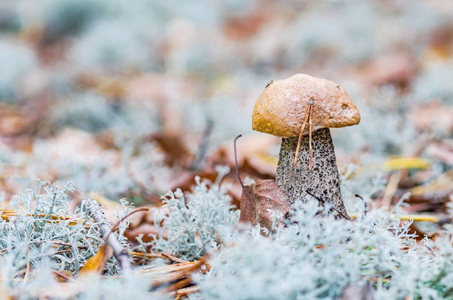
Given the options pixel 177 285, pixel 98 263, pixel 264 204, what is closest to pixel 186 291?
pixel 177 285

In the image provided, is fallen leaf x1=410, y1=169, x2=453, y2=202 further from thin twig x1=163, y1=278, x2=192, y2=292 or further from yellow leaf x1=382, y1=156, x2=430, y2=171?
thin twig x1=163, y1=278, x2=192, y2=292

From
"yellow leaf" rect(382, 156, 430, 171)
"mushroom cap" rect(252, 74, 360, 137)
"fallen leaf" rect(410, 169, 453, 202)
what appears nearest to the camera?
"mushroom cap" rect(252, 74, 360, 137)

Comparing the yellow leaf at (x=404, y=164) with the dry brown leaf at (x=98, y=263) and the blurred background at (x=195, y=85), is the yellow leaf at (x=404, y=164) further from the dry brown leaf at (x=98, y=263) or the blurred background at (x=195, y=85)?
the dry brown leaf at (x=98, y=263)

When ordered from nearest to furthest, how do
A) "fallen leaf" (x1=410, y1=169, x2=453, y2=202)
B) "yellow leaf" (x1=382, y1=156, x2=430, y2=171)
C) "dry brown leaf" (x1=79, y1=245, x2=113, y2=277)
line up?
"dry brown leaf" (x1=79, y1=245, x2=113, y2=277) < "fallen leaf" (x1=410, y1=169, x2=453, y2=202) < "yellow leaf" (x1=382, y1=156, x2=430, y2=171)

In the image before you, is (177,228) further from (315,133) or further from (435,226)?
(435,226)

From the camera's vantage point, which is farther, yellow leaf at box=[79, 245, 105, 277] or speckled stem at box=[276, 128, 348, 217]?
speckled stem at box=[276, 128, 348, 217]

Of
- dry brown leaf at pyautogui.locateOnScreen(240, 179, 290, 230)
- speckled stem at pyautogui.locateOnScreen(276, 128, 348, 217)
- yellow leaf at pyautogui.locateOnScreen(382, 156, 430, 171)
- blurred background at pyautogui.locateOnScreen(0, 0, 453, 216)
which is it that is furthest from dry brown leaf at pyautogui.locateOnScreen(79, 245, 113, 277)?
yellow leaf at pyautogui.locateOnScreen(382, 156, 430, 171)

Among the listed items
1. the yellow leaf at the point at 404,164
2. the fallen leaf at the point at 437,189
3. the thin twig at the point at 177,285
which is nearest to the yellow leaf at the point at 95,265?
the thin twig at the point at 177,285

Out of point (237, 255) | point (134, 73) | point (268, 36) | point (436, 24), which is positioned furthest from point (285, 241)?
point (436, 24)
